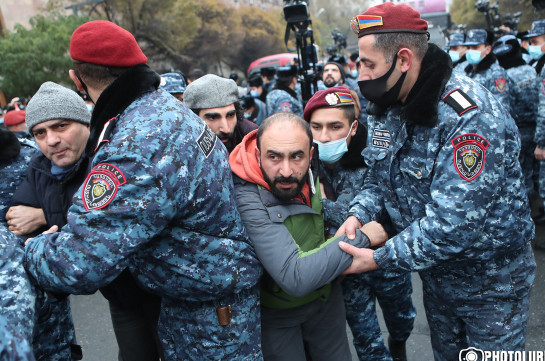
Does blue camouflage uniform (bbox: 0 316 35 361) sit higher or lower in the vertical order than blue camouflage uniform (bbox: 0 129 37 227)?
lower

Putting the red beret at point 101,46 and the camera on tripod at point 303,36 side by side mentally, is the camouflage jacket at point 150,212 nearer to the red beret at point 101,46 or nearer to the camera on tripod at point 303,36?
the red beret at point 101,46

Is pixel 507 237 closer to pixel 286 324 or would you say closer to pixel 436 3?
pixel 286 324

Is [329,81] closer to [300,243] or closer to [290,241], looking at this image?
[300,243]

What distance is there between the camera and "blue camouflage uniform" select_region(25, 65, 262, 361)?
4.58 feet

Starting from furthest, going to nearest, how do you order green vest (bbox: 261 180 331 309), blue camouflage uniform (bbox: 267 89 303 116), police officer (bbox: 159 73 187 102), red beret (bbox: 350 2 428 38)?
blue camouflage uniform (bbox: 267 89 303 116) < police officer (bbox: 159 73 187 102) < green vest (bbox: 261 180 331 309) < red beret (bbox: 350 2 428 38)

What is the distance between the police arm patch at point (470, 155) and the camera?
1.60 meters

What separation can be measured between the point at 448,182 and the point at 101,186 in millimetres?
1220

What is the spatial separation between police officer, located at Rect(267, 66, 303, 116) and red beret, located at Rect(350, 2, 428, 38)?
4.38m

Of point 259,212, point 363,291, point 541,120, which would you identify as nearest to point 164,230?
point 259,212

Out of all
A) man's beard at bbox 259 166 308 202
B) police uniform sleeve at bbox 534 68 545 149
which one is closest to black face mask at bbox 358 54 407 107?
man's beard at bbox 259 166 308 202

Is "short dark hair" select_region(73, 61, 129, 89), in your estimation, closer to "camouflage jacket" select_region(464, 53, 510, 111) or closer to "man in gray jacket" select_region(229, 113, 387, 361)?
"man in gray jacket" select_region(229, 113, 387, 361)

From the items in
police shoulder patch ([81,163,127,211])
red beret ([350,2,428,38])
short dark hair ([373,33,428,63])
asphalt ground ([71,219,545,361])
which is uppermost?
red beret ([350,2,428,38])

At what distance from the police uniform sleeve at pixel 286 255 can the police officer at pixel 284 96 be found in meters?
4.41

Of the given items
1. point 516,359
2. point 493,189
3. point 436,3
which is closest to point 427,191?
point 493,189
